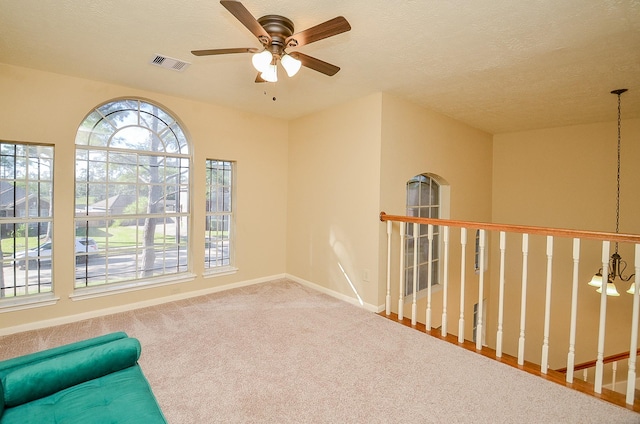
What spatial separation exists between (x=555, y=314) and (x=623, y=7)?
15.5 feet

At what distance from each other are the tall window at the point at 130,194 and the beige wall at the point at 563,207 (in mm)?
5458

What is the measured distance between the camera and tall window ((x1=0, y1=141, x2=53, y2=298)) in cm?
295

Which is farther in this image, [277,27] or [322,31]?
[277,27]

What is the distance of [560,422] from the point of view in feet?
5.75

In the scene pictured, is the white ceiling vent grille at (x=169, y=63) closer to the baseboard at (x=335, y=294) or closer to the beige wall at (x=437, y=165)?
the beige wall at (x=437, y=165)

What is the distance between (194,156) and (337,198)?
191 centimetres

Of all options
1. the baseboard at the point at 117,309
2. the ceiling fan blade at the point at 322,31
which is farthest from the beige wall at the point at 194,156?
the ceiling fan blade at the point at 322,31

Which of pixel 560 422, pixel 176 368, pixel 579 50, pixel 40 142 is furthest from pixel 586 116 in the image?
pixel 40 142

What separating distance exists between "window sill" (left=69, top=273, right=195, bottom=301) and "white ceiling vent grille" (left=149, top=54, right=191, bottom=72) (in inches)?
→ 94.9

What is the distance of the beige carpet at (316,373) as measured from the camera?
184 centimetres

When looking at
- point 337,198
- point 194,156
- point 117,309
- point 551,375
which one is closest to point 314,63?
point 337,198

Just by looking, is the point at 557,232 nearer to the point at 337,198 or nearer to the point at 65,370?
the point at 337,198

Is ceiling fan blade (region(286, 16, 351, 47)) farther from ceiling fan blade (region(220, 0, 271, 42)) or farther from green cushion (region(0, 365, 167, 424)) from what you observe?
green cushion (region(0, 365, 167, 424))

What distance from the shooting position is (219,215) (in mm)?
4254
